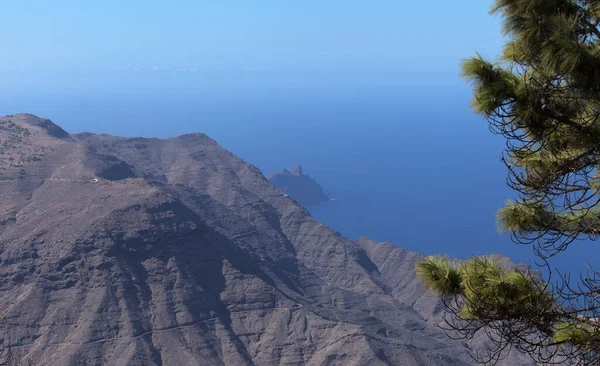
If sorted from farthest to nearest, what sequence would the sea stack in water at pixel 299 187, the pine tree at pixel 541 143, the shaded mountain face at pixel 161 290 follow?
1. the sea stack in water at pixel 299 187
2. the shaded mountain face at pixel 161 290
3. the pine tree at pixel 541 143

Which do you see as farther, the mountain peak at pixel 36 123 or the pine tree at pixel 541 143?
the mountain peak at pixel 36 123

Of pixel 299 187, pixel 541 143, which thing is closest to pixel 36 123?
pixel 299 187

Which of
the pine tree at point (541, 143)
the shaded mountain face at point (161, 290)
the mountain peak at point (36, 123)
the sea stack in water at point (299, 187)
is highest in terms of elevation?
the sea stack in water at point (299, 187)

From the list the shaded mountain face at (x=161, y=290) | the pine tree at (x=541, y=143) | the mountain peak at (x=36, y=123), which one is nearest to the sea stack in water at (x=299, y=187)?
the mountain peak at (x=36, y=123)

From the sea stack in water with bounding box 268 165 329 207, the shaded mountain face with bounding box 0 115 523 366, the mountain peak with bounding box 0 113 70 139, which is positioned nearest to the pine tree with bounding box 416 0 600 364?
the shaded mountain face with bounding box 0 115 523 366

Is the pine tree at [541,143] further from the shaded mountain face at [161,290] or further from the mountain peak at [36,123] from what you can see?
the mountain peak at [36,123]

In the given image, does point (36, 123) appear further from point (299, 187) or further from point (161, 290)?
point (299, 187)

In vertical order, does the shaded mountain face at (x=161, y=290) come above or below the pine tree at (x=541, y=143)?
above

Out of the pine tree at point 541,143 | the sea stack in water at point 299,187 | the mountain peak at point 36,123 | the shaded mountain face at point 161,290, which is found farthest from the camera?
the sea stack in water at point 299,187
